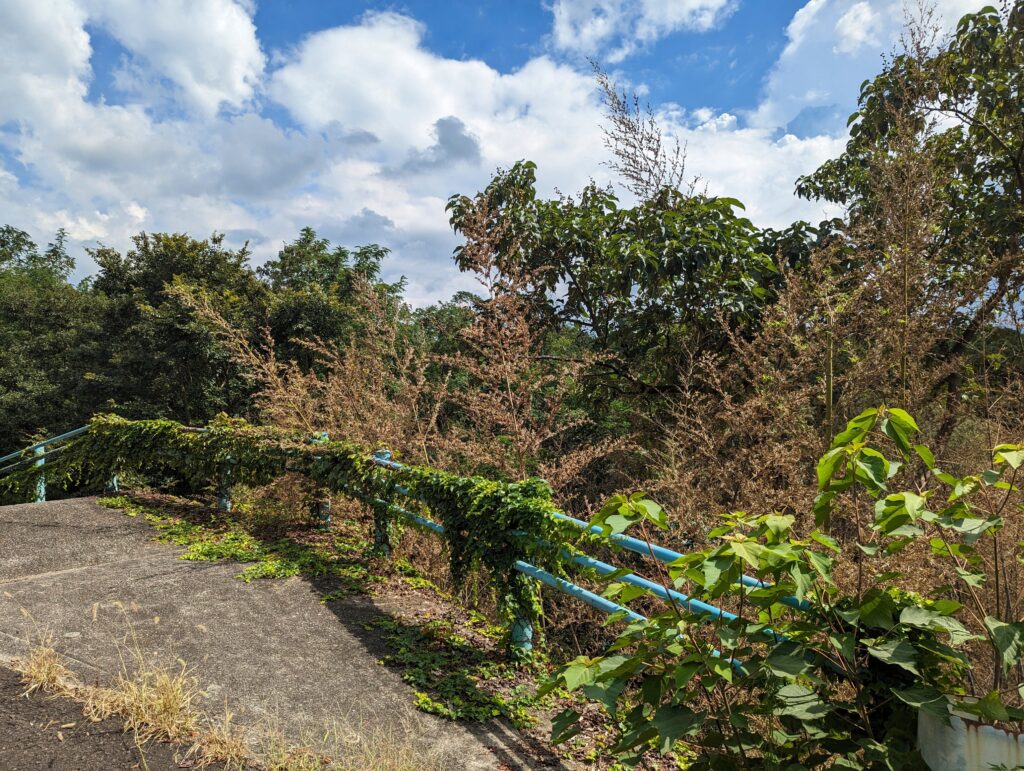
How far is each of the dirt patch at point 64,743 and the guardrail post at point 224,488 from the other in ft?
14.7

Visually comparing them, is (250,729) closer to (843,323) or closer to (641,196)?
(843,323)

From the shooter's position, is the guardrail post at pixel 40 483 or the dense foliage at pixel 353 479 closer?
the dense foliage at pixel 353 479

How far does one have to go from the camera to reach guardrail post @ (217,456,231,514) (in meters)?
7.46

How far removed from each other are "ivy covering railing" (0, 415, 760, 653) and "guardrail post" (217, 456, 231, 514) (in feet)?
0.06

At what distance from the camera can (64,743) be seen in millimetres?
2777

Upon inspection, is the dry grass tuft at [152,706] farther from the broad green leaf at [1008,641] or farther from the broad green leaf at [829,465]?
the broad green leaf at [1008,641]

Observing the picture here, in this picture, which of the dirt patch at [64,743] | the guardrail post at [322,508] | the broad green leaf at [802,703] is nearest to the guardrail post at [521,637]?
the dirt patch at [64,743]

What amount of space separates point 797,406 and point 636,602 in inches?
69.5

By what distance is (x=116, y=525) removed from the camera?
7.16 metres

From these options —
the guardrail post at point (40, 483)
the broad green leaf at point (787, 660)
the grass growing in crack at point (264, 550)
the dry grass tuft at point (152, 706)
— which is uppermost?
the broad green leaf at point (787, 660)

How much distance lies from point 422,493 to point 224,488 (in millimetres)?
4141

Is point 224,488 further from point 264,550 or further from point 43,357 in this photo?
point 43,357

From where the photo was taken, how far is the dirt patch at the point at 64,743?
2.65 meters

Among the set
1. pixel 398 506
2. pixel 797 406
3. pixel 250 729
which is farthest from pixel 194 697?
pixel 797 406
